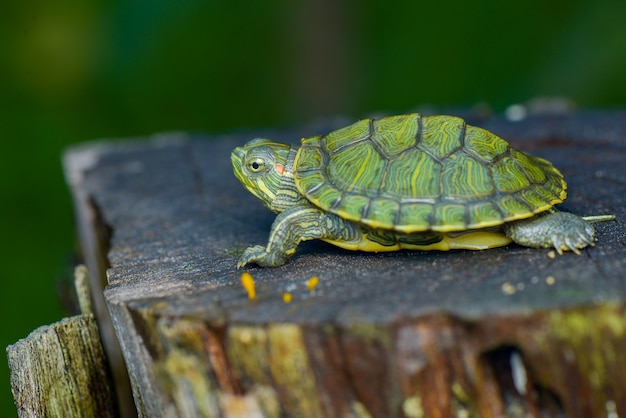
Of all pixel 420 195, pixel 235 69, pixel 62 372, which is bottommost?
pixel 62 372

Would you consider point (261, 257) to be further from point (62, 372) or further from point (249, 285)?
point (62, 372)

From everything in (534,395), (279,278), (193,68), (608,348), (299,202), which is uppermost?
(193,68)

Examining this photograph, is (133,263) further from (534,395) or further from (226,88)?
(226,88)

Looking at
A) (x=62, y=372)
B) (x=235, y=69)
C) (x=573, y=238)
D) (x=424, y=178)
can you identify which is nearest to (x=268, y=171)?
(x=424, y=178)

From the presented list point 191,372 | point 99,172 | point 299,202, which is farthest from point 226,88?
point 191,372

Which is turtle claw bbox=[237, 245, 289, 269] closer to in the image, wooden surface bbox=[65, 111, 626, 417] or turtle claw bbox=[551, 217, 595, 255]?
wooden surface bbox=[65, 111, 626, 417]
